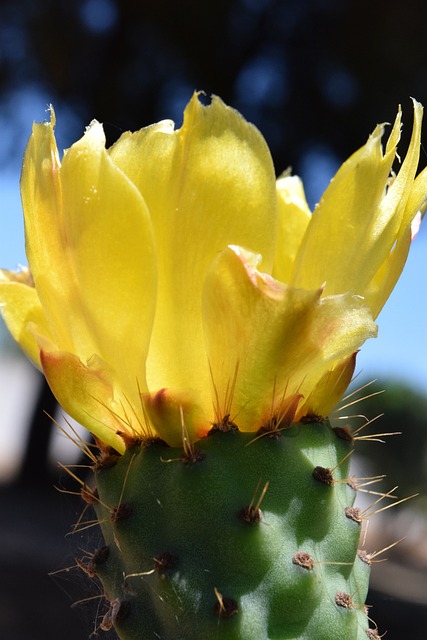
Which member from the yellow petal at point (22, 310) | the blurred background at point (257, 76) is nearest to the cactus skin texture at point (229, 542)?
the yellow petal at point (22, 310)

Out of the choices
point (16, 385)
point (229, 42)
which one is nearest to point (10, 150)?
point (229, 42)

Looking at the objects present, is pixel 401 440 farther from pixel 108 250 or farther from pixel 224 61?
pixel 108 250

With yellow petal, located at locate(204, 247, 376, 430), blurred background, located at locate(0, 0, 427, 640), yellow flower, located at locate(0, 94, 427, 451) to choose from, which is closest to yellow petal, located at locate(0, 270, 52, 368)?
yellow flower, located at locate(0, 94, 427, 451)

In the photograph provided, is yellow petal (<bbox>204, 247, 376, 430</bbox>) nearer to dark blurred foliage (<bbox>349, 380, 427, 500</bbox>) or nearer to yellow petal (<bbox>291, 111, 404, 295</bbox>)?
yellow petal (<bbox>291, 111, 404, 295</bbox>)

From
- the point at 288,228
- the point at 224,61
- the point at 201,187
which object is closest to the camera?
the point at 201,187

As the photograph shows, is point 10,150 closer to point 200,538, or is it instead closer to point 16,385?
point 200,538

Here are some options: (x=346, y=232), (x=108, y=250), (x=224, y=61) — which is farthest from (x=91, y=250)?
(x=224, y=61)
